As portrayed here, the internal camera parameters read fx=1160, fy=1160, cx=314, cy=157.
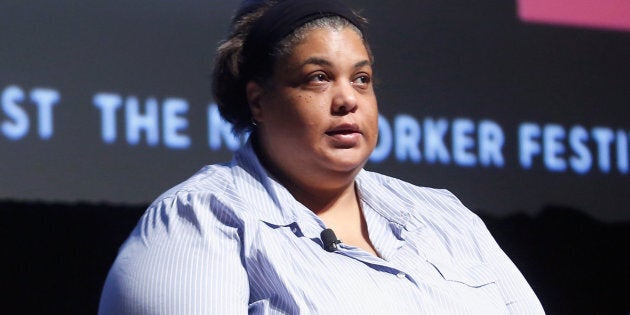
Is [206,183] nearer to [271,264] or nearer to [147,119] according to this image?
[271,264]

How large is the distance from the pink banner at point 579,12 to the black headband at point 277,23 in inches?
58.2

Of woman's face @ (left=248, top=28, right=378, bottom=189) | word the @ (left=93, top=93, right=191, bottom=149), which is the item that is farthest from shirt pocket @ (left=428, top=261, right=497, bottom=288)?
word the @ (left=93, top=93, right=191, bottom=149)

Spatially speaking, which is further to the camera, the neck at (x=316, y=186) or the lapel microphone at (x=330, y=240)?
the neck at (x=316, y=186)

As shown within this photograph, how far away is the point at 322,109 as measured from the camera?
1.89m

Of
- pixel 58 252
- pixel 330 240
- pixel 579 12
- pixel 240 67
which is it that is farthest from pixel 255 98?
pixel 579 12

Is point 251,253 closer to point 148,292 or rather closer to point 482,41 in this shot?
point 148,292

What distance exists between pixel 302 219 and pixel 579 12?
1.85 metres

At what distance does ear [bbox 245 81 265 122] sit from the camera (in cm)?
199

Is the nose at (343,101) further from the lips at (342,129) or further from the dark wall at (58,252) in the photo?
the dark wall at (58,252)

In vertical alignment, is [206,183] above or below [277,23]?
below

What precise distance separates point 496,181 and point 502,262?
4.25 feet

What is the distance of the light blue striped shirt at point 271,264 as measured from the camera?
1.70 metres

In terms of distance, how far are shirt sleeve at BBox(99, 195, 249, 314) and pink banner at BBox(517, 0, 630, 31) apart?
185cm

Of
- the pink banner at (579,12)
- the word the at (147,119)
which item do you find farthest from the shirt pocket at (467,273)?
the pink banner at (579,12)
